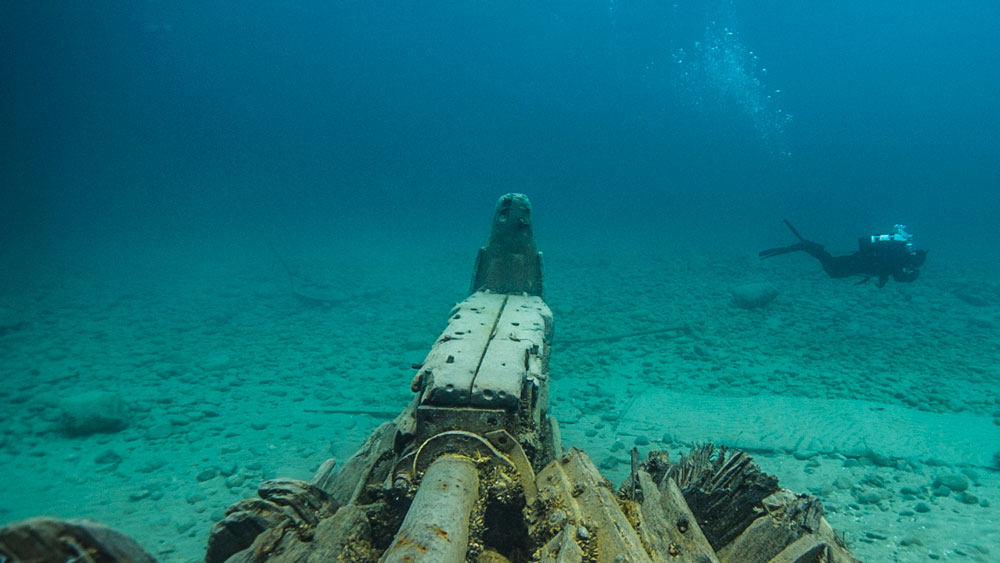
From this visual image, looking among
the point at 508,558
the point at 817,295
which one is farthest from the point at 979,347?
the point at 508,558

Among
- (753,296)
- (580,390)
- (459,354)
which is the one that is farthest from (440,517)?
(753,296)

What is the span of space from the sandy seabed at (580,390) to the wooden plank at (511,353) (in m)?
2.18

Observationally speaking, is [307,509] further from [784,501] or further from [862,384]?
[862,384]

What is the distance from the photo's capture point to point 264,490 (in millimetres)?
2520

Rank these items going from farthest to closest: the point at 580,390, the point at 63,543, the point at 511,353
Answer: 1. the point at 580,390
2. the point at 511,353
3. the point at 63,543

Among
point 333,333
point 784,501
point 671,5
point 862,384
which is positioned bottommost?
point 333,333

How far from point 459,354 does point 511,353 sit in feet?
1.36

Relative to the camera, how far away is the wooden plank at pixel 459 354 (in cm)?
295

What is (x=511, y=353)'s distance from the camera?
365cm

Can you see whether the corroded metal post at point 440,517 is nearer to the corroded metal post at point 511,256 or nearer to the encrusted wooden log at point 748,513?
the encrusted wooden log at point 748,513

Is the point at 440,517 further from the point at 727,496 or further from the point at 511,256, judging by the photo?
the point at 511,256

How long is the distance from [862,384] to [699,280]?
8167 mm

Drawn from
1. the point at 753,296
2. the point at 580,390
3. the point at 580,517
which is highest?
the point at 753,296

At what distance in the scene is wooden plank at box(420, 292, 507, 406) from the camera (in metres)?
2.95
